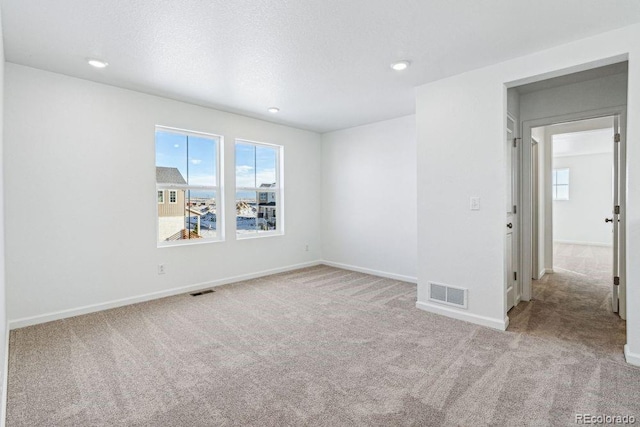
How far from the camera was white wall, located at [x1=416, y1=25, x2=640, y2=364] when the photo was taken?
2.77m

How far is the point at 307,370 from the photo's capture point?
2287mm

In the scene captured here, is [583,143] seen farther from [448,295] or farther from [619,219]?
[448,295]

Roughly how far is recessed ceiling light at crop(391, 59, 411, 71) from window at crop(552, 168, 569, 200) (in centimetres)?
865

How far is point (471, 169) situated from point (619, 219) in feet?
5.68

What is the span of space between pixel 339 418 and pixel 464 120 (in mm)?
2901

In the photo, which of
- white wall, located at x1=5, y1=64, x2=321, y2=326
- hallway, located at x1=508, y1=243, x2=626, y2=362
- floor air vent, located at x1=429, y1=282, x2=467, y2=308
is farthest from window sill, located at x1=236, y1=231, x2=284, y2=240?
hallway, located at x1=508, y1=243, x2=626, y2=362

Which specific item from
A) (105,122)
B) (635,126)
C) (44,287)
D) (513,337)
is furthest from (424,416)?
(105,122)

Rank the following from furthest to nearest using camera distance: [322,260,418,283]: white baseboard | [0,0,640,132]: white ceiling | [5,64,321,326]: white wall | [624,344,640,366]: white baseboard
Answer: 1. [322,260,418,283]: white baseboard
2. [5,64,321,326]: white wall
3. [624,344,640,366]: white baseboard
4. [0,0,640,132]: white ceiling

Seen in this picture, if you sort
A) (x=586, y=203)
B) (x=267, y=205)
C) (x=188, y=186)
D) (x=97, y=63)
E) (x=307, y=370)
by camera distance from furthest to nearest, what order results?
1. (x=586, y=203)
2. (x=267, y=205)
3. (x=188, y=186)
4. (x=97, y=63)
5. (x=307, y=370)

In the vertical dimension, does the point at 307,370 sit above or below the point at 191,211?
below

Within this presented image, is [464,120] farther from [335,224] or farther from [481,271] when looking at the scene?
[335,224]

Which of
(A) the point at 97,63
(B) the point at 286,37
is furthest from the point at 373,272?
(A) the point at 97,63

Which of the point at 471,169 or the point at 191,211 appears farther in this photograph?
the point at 191,211

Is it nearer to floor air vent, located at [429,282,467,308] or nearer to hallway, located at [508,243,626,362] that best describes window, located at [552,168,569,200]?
hallway, located at [508,243,626,362]
